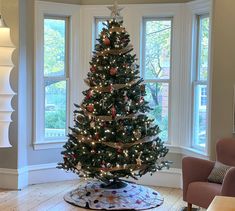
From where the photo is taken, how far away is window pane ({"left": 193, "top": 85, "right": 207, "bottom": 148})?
218 inches

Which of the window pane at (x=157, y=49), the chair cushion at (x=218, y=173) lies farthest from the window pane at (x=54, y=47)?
the chair cushion at (x=218, y=173)

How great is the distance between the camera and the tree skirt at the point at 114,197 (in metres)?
4.81

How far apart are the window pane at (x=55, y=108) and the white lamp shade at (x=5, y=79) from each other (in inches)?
32.0

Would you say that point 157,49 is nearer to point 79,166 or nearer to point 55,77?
point 55,77

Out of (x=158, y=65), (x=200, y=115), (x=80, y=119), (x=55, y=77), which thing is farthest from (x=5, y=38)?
(x=200, y=115)

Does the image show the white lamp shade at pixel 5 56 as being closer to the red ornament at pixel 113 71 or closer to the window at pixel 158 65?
the red ornament at pixel 113 71

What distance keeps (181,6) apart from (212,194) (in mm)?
2689

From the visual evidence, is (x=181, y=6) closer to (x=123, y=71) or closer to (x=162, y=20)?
(x=162, y=20)

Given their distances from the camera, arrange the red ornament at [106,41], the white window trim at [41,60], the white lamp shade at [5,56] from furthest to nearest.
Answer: the white window trim at [41,60], the white lamp shade at [5,56], the red ornament at [106,41]

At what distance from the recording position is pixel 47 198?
5.17 m

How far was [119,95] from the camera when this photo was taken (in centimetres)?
495

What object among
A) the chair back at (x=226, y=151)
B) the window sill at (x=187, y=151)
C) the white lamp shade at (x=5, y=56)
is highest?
the white lamp shade at (x=5, y=56)

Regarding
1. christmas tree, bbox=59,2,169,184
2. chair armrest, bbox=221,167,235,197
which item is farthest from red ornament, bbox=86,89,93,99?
chair armrest, bbox=221,167,235,197

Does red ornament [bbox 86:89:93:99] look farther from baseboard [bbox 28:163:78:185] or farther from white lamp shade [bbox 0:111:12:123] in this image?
baseboard [bbox 28:163:78:185]
